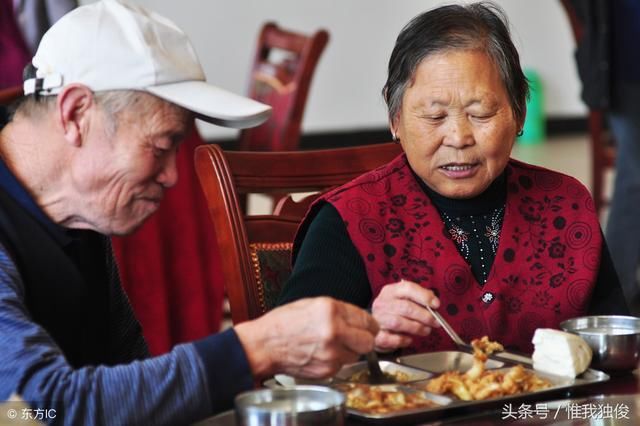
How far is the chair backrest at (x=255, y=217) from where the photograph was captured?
6.59 ft

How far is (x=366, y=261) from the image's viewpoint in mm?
1942

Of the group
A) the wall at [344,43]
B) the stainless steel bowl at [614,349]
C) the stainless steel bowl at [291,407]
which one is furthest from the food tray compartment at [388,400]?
the wall at [344,43]

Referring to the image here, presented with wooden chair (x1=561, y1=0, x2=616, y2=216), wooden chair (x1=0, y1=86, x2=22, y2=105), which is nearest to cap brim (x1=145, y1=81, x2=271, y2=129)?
wooden chair (x1=0, y1=86, x2=22, y2=105)

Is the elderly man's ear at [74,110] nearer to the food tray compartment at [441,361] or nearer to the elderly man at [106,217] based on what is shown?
A: the elderly man at [106,217]

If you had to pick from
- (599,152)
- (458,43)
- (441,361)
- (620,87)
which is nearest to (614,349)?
(441,361)

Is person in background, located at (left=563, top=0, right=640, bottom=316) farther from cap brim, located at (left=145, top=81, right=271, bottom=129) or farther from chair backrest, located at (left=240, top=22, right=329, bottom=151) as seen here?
cap brim, located at (left=145, top=81, right=271, bottom=129)

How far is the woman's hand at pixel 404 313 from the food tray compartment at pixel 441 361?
0.03m

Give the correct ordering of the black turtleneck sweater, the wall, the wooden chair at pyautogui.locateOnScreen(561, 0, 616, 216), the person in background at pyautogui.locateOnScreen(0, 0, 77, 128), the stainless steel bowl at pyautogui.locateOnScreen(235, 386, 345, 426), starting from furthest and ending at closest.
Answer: the wall → the wooden chair at pyautogui.locateOnScreen(561, 0, 616, 216) → the person in background at pyautogui.locateOnScreen(0, 0, 77, 128) → the black turtleneck sweater → the stainless steel bowl at pyautogui.locateOnScreen(235, 386, 345, 426)

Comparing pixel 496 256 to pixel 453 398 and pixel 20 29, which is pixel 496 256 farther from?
pixel 20 29

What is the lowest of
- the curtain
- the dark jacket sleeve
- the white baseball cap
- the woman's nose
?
the curtain

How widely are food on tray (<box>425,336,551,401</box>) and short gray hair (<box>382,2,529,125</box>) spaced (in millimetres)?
659

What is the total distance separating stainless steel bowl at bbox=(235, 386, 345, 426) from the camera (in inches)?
47.1

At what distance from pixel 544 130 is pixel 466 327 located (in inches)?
306

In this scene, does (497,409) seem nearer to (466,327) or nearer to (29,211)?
(466,327)
